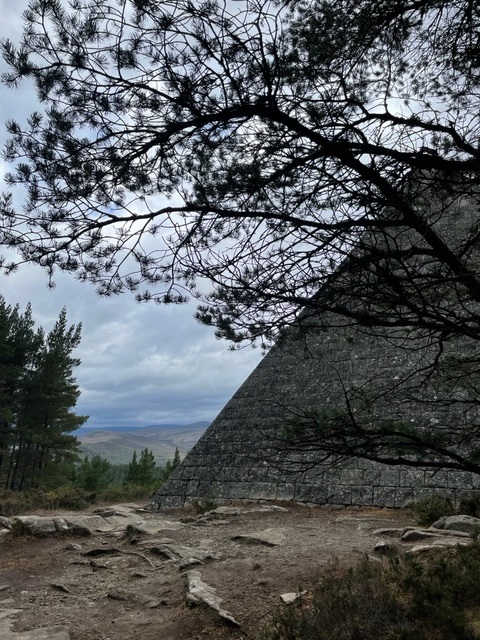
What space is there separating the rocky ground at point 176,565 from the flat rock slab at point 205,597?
0.03 ft

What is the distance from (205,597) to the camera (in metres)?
5.02

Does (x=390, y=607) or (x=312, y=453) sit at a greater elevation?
(x=312, y=453)

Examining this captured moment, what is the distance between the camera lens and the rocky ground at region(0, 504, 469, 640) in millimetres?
4793

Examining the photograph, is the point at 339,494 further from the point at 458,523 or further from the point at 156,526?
the point at 156,526

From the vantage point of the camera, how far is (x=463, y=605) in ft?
13.4

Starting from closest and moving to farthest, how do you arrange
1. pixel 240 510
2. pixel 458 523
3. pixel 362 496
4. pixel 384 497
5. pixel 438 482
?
pixel 458 523, pixel 438 482, pixel 384 497, pixel 362 496, pixel 240 510

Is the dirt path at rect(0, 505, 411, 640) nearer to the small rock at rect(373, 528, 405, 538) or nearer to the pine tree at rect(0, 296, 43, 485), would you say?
the small rock at rect(373, 528, 405, 538)

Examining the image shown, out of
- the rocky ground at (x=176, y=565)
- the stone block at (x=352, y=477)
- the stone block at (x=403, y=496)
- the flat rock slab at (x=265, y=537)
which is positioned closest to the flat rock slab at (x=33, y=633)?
the rocky ground at (x=176, y=565)

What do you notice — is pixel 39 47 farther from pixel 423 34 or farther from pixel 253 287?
pixel 423 34

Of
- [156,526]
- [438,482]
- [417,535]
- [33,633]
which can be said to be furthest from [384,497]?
[33,633]

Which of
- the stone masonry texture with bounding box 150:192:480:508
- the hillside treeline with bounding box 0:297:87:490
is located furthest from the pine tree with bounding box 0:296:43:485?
the stone masonry texture with bounding box 150:192:480:508

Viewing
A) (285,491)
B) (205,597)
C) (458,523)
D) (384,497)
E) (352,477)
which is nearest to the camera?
(205,597)

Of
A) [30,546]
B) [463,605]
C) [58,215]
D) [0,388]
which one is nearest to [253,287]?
[58,215]

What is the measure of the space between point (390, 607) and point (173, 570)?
3073mm
